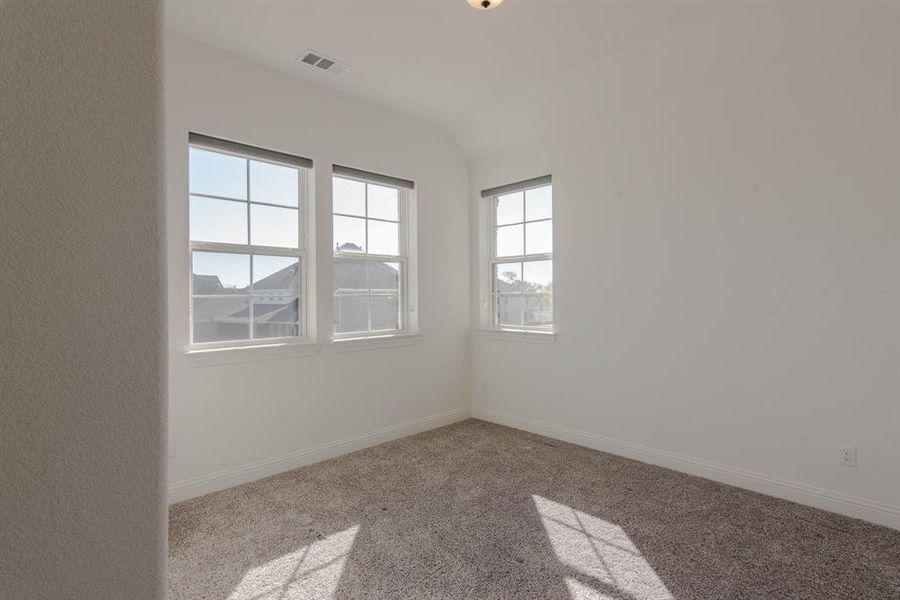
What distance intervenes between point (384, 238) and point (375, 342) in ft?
2.96

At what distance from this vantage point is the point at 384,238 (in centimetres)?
397

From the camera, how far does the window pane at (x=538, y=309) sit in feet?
13.1

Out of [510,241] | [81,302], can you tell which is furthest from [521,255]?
[81,302]

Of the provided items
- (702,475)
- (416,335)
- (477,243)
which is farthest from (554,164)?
(702,475)

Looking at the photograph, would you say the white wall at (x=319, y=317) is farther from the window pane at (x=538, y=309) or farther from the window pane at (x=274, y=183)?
the window pane at (x=538, y=309)

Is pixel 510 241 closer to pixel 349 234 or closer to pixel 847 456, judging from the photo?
pixel 349 234

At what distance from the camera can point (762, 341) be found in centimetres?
279

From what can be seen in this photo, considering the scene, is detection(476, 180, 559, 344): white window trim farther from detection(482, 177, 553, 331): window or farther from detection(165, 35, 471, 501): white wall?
detection(165, 35, 471, 501): white wall

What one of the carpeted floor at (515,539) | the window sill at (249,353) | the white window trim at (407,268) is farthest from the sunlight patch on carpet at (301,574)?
the white window trim at (407,268)

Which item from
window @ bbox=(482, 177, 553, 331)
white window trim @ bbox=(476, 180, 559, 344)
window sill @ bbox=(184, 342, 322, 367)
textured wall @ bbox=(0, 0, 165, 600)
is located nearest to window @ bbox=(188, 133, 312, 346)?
window sill @ bbox=(184, 342, 322, 367)

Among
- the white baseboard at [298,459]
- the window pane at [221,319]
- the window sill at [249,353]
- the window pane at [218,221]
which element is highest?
the window pane at [218,221]

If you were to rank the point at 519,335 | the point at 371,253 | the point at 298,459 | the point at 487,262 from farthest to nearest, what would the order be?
the point at 487,262 < the point at 519,335 < the point at 371,253 < the point at 298,459

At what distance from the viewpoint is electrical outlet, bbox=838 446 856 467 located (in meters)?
2.47

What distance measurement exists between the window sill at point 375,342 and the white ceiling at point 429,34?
191cm
